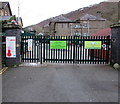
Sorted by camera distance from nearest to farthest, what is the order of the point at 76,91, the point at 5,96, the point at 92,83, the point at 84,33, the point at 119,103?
the point at 119,103
the point at 5,96
the point at 76,91
the point at 92,83
the point at 84,33

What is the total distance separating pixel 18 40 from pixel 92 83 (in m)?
5.37

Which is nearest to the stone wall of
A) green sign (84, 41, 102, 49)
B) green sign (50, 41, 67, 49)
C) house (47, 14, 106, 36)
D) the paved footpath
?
green sign (84, 41, 102, 49)

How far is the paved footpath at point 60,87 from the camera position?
4.86 meters

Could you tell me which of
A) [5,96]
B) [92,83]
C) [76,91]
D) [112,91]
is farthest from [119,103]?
[5,96]

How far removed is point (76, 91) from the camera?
5.44 metres

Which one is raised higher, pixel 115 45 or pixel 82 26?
pixel 82 26

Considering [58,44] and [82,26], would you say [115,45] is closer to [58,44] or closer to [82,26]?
[58,44]

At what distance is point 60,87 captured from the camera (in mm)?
5828

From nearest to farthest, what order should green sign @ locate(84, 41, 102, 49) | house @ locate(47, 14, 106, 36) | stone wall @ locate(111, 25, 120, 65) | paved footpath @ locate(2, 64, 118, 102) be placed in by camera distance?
paved footpath @ locate(2, 64, 118, 102), stone wall @ locate(111, 25, 120, 65), green sign @ locate(84, 41, 102, 49), house @ locate(47, 14, 106, 36)

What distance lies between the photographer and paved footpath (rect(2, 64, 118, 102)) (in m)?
4.86

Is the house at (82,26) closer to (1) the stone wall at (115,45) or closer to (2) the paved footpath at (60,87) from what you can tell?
(1) the stone wall at (115,45)

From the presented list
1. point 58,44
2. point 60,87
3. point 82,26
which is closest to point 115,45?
point 58,44

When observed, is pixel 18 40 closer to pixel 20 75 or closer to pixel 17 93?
pixel 20 75

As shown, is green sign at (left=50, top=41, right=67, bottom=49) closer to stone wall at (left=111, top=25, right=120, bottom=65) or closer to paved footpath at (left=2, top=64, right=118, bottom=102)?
paved footpath at (left=2, top=64, right=118, bottom=102)
